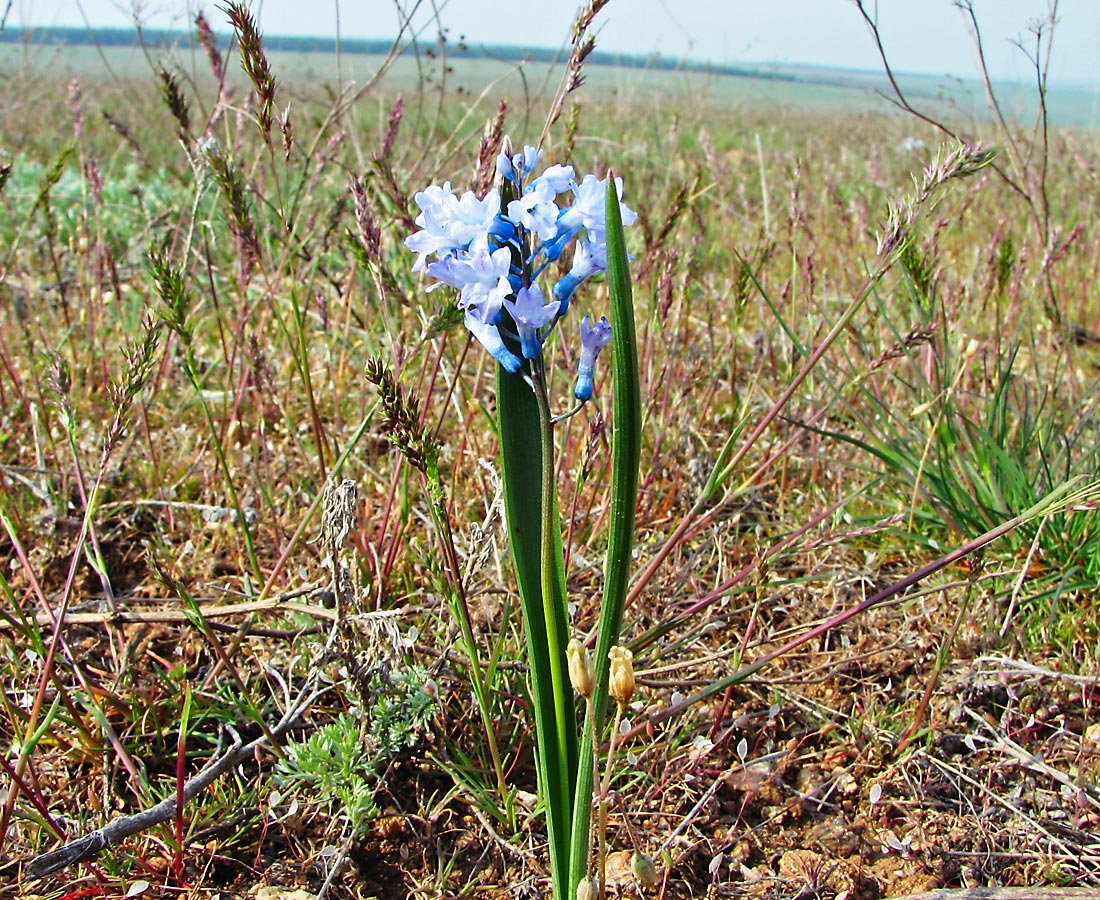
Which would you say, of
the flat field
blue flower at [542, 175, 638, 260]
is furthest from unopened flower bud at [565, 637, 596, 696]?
blue flower at [542, 175, 638, 260]

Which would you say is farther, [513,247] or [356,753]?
[356,753]

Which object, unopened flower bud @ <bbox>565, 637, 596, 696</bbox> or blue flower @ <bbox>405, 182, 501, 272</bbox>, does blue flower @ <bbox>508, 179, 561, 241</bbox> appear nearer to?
blue flower @ <bbox>405, 182, 501, 272</bbox>

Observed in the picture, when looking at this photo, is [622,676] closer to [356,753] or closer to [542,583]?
[542,583]

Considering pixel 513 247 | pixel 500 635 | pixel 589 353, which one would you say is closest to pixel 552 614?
pixel 589 353

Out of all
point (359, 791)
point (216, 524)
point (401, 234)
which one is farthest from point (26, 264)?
point (359, 791)

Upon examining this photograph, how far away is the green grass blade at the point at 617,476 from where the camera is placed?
0.81m

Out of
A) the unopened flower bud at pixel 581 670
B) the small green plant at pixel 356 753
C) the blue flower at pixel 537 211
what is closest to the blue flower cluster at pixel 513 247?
the blue flower at pixel 537 211

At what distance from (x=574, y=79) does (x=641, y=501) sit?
0.96 metres

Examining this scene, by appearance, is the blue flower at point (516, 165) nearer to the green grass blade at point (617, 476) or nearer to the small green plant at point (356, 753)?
the green grass blade at point (617, 476)

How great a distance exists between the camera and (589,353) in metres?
0.98

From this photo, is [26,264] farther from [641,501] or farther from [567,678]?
[567,678]

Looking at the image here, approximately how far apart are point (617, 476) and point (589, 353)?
17 cm

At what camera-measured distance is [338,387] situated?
2.72 meters

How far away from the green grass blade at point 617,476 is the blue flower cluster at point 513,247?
72 millimetres
